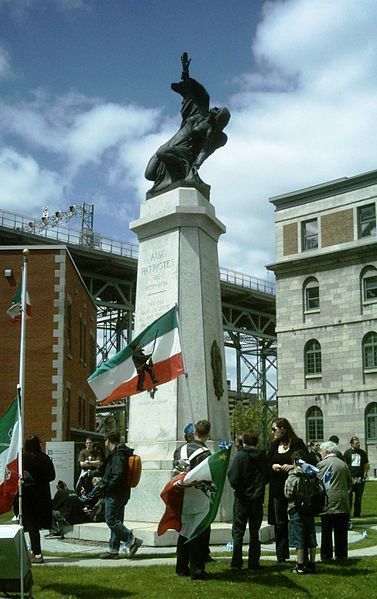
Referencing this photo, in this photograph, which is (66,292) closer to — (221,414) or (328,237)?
(221,414)

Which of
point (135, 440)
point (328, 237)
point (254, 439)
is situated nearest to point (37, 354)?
point (135, 440)

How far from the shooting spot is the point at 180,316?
1486cm

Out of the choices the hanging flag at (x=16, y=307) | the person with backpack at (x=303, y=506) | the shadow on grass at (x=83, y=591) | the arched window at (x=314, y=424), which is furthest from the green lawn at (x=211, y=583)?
the arched window at (x=314, y=424)

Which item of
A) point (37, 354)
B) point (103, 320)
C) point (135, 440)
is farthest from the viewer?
point (103, 320)

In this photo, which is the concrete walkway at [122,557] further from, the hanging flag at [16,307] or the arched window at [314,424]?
the arched window at [314,424]

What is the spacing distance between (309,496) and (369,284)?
3657 cm

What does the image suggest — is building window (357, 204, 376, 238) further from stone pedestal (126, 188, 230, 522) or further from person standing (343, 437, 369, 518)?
stone pedestal (126, 188, 230, 522)

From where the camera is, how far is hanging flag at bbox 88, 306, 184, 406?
11.9 metres

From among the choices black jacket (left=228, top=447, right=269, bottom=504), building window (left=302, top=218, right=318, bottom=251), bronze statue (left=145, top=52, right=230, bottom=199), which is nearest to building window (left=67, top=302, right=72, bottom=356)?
bronze statue (left=145, top=52, right=230, bottom=199)

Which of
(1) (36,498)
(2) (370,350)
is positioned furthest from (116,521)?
(2) (370,350)

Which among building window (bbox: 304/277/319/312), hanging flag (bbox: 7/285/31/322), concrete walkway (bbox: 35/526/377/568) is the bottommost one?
concrete walkway (bbox: 35/526/377/568)

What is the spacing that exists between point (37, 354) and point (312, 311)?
21926 mm

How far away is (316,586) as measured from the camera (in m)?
8.87

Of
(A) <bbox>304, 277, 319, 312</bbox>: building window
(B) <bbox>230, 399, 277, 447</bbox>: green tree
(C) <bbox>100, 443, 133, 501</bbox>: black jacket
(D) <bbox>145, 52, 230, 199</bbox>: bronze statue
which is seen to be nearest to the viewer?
(C) <bbox>100, 443, 133, 501</bbox>: black jacket
